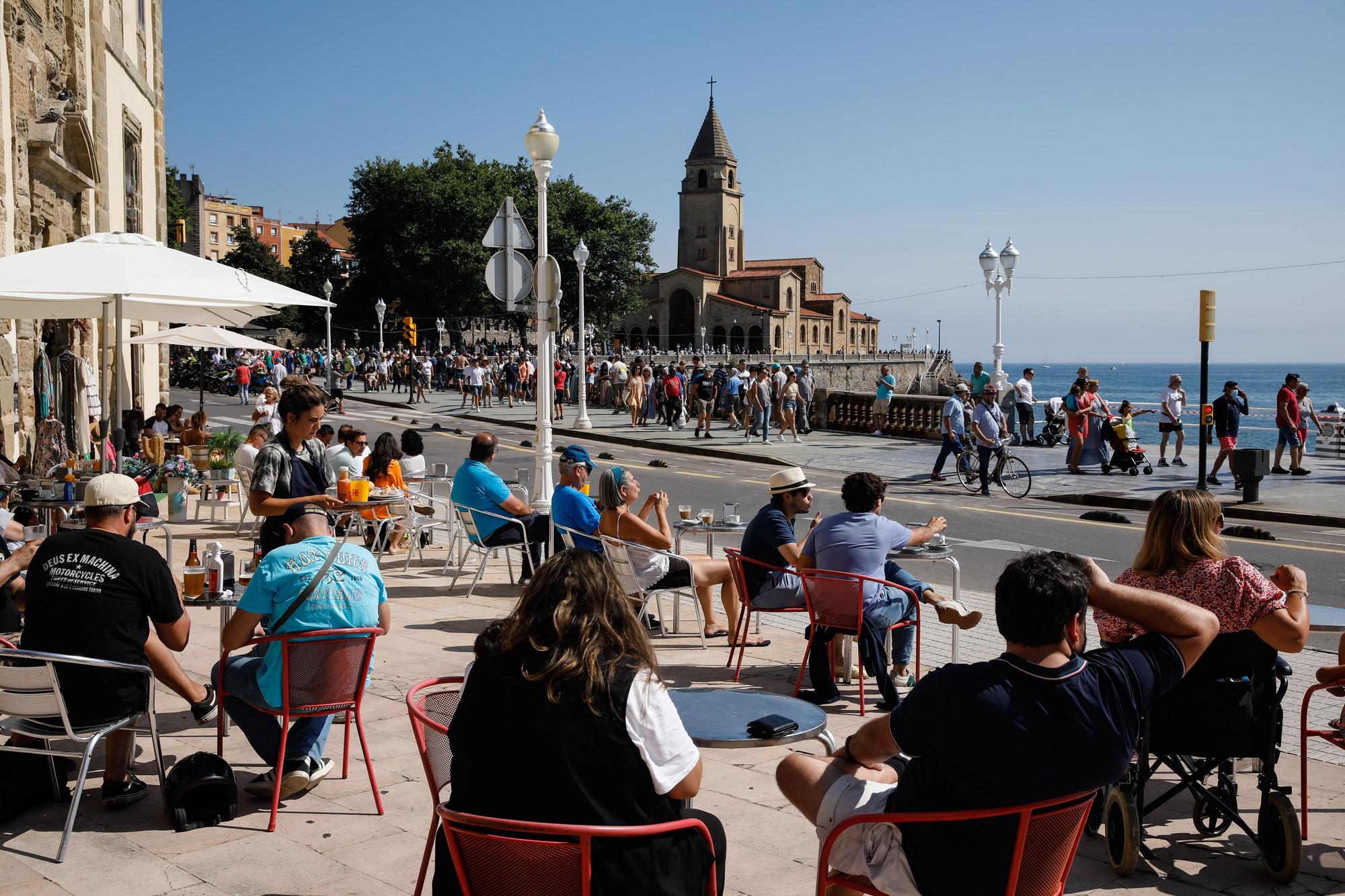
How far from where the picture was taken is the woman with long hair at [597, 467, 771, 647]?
7.45m

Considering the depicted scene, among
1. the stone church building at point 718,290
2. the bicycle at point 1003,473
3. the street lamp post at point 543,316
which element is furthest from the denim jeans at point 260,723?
the stone church building at point 718,290

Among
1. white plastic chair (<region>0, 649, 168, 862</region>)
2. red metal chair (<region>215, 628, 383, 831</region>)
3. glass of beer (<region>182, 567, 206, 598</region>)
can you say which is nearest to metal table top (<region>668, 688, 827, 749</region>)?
red metal chair (<region>215, 628, 383, 831</region>)

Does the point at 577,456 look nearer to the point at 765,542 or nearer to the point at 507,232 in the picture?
the point at 765,542

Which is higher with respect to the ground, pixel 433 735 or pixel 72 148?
pixel 72 148

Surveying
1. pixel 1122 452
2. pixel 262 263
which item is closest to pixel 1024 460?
pixel 1122 452

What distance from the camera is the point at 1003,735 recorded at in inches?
111

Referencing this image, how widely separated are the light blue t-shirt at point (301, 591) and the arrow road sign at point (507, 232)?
7048 mm

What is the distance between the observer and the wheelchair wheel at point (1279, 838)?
3.98 meters

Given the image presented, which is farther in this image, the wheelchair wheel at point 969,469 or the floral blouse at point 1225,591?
the wheelchair wheel at point 969,469

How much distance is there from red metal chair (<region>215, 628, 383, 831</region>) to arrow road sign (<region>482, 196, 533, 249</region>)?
287 inches

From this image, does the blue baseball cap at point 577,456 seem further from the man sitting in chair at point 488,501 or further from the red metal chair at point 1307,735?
the red metal chair at point 1307,735

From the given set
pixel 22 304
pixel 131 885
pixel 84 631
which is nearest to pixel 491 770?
pixel 131 885

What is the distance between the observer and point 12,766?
4.48 m

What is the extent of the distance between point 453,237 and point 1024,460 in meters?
56.4
